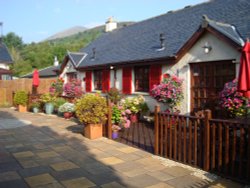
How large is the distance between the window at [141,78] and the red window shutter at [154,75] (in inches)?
19.7

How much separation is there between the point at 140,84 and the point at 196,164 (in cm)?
785

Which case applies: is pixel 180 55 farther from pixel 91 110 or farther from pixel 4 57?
pixel 4 57

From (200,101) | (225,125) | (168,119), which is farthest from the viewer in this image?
(200,101)

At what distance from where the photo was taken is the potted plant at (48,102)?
1471 cm

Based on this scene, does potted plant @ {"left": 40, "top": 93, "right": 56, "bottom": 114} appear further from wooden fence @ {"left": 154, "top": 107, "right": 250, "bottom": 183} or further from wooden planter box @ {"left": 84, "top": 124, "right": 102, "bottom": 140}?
wooden fence @ {"left": 154, "top": 107, "right": 250, "bottom": 183}

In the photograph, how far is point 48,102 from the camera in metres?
14.9

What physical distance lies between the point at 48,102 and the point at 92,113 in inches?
293

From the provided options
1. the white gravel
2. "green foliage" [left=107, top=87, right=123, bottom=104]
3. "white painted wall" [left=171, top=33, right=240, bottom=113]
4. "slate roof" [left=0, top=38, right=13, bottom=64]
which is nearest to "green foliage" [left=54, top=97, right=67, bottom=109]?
"green foliage" [left=107, top=87, right=123, bottom=104]

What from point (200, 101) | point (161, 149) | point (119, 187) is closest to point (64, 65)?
point (200, 101)

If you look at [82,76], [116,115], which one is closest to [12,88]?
[82,76]

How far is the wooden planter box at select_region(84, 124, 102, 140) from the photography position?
828cm

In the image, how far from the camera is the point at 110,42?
18469 mm

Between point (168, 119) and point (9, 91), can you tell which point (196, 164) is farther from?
point (9, 91)

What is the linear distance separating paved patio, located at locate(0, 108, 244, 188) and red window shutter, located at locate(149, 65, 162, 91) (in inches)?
176
